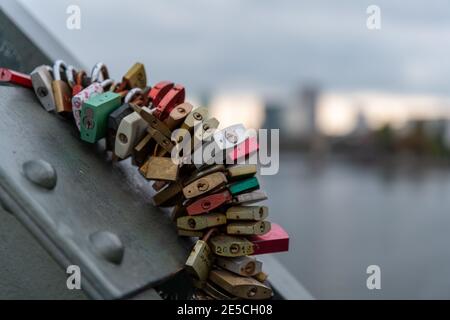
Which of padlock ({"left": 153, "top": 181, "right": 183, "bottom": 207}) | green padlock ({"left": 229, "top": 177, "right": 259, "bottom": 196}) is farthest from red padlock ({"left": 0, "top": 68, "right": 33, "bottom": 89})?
green padlock ({"left": 229, "top": 177, "right": 259, "bottom": 196})

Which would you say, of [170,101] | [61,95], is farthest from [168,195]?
[61,95]

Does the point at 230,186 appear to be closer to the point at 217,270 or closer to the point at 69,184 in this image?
the point at 217,270

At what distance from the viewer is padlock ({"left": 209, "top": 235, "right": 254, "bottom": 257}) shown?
3.68 ft

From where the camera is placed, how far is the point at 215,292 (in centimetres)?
113

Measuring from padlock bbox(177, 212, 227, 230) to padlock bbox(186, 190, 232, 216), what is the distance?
10 millimetres

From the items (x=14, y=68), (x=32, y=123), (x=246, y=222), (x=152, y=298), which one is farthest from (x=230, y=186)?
(x=14, y=68)

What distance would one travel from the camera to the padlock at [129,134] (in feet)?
3.75

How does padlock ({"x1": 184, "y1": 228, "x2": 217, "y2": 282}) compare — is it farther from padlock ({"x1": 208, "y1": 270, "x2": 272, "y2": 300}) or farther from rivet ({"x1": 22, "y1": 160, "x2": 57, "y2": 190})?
rivet ({"x1": 22, "y1": 160, "x2": 57, "y2": 190})

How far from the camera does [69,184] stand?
3.44 feet

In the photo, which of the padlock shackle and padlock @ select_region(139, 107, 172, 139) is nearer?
padlock @ select_region(139, 107, 172, 139)

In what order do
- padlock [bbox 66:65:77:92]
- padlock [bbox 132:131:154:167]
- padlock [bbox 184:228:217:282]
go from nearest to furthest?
padlock [bbox 184:228:217:282]
padlock [bbox 132:131:154:167]
padlock [bbox 66:65:77:92]

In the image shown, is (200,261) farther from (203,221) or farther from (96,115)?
(96,115)

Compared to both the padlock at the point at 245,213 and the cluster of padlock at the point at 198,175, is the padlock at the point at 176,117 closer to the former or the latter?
the cluster of padlock at the point at 198,175

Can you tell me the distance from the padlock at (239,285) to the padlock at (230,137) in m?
0.22
